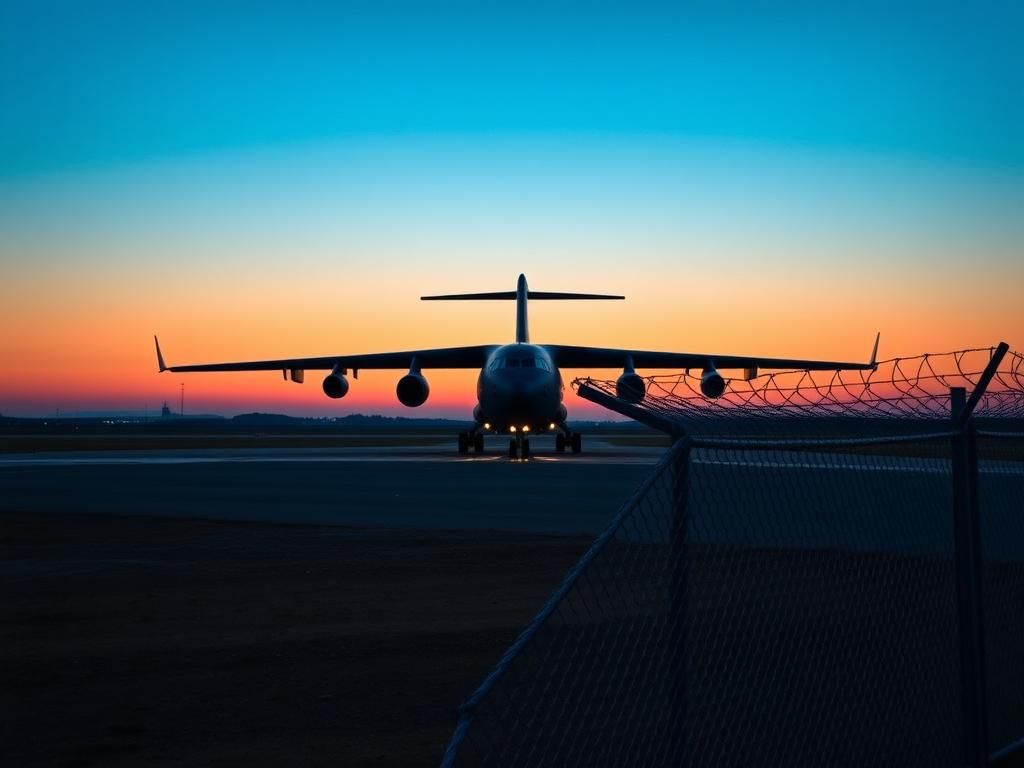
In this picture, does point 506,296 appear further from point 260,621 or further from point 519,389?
point 260,621

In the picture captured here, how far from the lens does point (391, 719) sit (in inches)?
216

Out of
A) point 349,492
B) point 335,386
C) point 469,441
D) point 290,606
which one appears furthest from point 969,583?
point 469,441

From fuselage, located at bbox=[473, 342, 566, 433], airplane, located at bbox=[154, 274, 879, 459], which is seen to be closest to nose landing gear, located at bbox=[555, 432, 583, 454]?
airplane, located at bbox=[154, 274, 879, 459]

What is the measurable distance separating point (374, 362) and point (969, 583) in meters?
40.7

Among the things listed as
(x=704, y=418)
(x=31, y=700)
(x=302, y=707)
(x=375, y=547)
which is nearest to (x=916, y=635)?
(x=704, y=418)

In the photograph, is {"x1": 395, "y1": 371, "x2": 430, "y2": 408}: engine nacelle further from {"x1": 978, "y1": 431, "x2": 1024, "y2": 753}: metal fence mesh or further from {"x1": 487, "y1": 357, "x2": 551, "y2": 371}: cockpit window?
{"x1": 978, "y1": 431, "x2": 1024, "y2": 753}: metal fence mesh

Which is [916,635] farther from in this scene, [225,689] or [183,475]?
[183,475]

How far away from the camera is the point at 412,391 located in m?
36.4

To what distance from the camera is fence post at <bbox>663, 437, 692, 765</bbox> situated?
333cm

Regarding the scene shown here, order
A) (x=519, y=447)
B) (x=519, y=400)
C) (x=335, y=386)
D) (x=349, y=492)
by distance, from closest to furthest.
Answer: (x=349, y=492)
(x=519, y=400)
(x=519, y=447)
(x=335, y=386)

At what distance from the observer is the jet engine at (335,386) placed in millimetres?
39219

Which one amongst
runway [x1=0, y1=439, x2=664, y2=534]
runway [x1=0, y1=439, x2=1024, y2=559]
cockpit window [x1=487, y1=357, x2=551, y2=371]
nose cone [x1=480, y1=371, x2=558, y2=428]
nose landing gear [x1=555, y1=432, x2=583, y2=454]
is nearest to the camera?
runway [x1=0, y1=439, x2=1024, y2=559]

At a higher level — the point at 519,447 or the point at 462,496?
the point at 519,447

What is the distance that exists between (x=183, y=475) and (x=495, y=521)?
13.6 m
